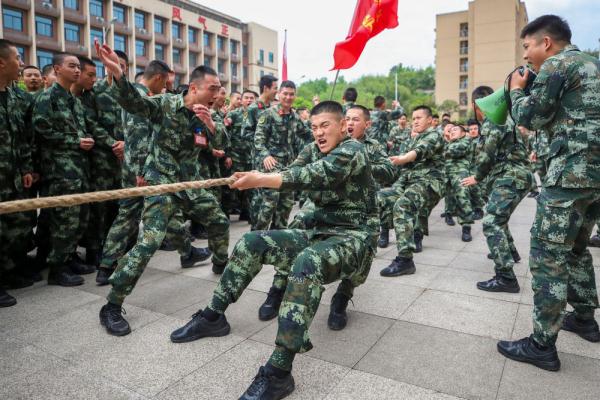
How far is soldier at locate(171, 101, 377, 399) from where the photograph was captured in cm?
235

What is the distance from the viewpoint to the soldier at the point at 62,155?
4.21 meters

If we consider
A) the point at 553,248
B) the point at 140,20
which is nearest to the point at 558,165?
the point at 553,248

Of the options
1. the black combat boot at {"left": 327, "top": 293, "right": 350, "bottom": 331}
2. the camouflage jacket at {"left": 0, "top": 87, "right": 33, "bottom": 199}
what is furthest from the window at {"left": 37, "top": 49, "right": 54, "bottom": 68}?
the black combat boot at {"left": 327, "top": 293, "right": 350, "bottom": 331}

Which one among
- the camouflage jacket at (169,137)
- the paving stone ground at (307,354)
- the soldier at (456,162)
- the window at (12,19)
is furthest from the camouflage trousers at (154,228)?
the window at (12,19)

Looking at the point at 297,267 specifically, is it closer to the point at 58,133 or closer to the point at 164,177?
the point at 164,177

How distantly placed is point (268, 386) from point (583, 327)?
2.19 meters

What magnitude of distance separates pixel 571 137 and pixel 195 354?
2.57 m

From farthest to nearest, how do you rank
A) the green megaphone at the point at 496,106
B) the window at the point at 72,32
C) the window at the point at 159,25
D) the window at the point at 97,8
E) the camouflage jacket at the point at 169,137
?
the window at the point at 159,25 < the window at the point at 97,8 < the window at the point at 72,32 < the camouflage jacket at the point at 169,137 < the green megaphone at the point at 496,106

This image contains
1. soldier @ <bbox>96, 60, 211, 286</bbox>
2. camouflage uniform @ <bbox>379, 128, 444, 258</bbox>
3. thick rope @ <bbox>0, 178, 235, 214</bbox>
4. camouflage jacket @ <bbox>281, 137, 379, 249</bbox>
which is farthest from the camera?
camouflage uniform @ <bbox>379, 128, 444, 258</bbox>

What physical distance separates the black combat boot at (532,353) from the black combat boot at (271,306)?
1539 mm

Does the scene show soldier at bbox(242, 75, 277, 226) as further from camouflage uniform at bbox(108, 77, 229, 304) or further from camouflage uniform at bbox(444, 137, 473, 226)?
camouflage uniform at bbox(444, 137, 473, 226)

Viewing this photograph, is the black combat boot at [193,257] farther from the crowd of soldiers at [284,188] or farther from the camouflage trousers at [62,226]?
the camouflage trousers at [62,226]

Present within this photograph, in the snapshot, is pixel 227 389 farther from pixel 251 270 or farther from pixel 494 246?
pixel 494 246

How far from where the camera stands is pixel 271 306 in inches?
133
